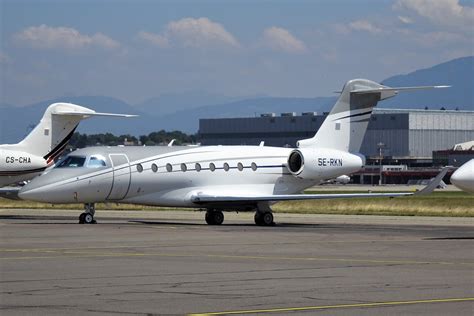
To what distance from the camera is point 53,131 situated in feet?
161

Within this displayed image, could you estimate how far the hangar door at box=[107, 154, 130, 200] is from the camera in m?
37.1

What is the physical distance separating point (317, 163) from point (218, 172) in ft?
12.0

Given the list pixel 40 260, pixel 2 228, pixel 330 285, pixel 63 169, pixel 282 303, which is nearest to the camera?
pixel 282 303

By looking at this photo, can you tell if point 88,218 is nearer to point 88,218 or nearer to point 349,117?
point 88,218

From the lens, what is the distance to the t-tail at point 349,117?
41.0 metres

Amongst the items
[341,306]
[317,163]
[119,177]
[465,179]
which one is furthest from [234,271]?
[317,163]

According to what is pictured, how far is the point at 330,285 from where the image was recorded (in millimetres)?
17531

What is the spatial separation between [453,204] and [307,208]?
24.0 feet

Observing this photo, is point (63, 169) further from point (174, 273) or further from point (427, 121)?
point (427, 121)

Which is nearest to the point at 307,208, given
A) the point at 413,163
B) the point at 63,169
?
the point at 63,169

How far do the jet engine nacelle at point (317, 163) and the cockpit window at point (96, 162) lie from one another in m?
7.05

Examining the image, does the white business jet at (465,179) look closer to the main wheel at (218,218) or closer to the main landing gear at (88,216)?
the main wheel at (218,218)

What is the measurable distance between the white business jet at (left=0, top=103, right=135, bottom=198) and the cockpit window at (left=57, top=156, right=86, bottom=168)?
32.1 feet

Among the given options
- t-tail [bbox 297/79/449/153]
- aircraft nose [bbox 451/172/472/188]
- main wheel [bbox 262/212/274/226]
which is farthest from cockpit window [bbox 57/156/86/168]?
aircraft nose [bbox 451/172/472/188]
